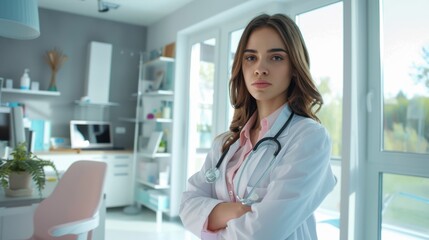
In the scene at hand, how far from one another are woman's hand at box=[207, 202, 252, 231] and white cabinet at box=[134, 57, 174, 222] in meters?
2.91

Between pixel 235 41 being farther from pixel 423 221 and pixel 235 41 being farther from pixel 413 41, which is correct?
pixel 423 221

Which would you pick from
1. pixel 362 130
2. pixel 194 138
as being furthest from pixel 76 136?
pixel 362 130

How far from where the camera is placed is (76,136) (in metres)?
4.14

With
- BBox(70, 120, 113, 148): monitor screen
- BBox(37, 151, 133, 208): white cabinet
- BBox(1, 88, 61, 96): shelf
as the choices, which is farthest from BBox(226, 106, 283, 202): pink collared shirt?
BBox(1, 88, 61, 96): shelf

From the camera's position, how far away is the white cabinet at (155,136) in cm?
390

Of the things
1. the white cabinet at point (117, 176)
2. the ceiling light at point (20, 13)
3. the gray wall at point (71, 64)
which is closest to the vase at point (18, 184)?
the ceiling light at point (20, 13)

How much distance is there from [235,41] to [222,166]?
237 centimetres

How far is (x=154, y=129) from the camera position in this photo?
→ 4406 millimetres

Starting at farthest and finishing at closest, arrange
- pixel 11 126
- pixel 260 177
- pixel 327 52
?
1. pixel 327 52
2. pixel 11 126
3. pixel 260 177

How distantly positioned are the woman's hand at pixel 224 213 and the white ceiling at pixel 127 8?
10.5ft

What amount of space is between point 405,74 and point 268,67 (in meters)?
1.40

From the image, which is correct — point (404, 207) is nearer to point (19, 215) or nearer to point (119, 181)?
point (19, 215)

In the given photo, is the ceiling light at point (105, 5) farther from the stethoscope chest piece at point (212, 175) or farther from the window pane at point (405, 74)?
the stethoscope chest piece at point (212, 175)

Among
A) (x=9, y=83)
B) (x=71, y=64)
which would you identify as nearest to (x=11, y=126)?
(x=9, y=83)
